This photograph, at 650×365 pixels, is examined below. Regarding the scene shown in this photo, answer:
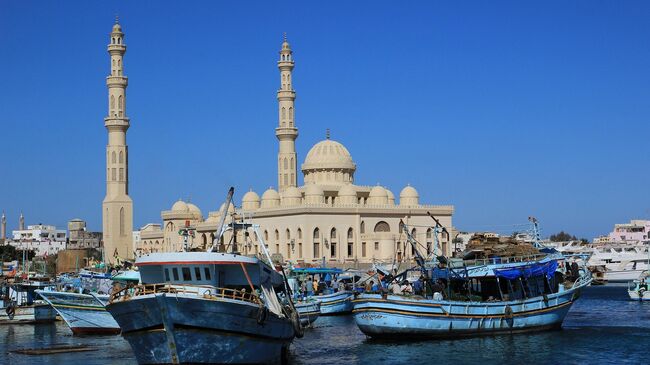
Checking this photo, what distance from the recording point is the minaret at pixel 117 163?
10131 centimetres

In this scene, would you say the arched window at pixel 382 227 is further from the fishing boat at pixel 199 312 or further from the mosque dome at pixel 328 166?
the fishing boat at pixel 199 312

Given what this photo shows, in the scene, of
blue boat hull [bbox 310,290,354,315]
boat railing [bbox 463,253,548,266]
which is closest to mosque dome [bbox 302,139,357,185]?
blue boat hull [bbox 310,290,354,315]

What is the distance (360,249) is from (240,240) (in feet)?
55.1

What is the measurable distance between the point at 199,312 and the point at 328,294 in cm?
2910

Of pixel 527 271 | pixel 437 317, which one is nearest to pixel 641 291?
pixel 527 271

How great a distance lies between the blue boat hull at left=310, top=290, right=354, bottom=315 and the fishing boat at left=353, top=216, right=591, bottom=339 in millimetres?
13261

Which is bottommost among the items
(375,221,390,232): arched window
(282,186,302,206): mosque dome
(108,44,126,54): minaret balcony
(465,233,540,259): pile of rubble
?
(465,233,540,259): pile of rubble

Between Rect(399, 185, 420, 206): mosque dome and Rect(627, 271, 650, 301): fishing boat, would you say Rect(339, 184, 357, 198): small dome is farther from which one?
Rect(627, 271, 650, 301): fishing boat

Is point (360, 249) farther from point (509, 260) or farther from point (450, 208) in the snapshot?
point (509, 260)

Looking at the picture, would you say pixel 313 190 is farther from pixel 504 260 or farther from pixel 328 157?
pixel 504 260

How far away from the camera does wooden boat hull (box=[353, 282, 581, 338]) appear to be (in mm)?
37594

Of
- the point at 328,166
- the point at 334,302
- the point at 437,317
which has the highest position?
the point at 328,166

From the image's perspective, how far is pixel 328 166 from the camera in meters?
107

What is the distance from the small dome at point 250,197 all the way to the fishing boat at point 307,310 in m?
59.6
